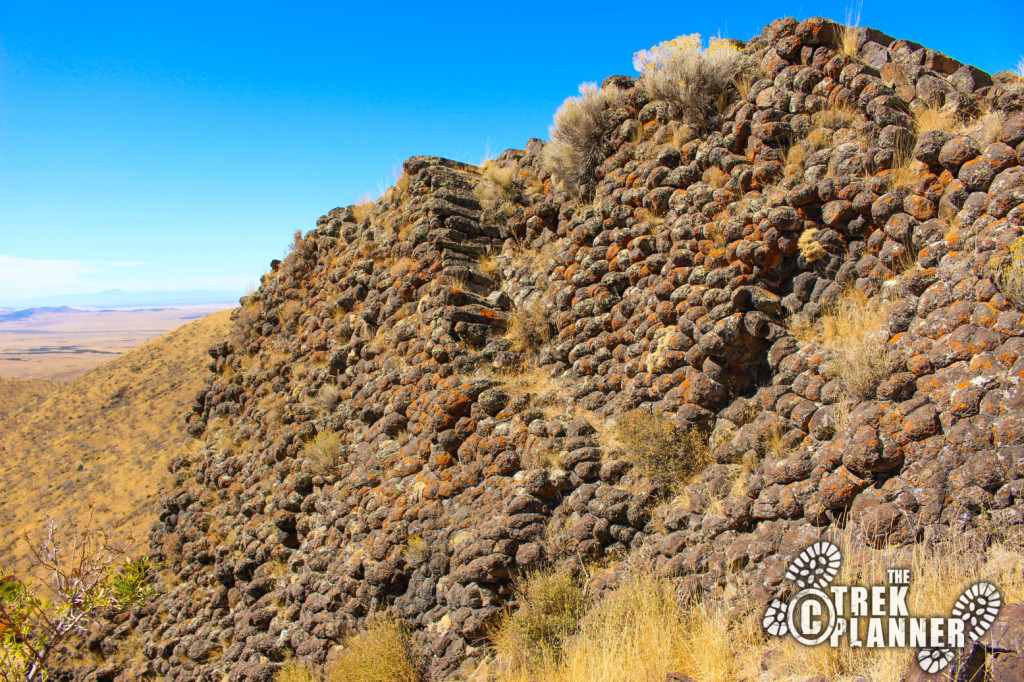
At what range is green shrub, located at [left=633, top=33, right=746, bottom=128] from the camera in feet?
21.1

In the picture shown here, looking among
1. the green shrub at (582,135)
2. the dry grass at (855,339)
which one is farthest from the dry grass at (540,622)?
the green shrub at (582,135)

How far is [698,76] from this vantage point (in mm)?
6551

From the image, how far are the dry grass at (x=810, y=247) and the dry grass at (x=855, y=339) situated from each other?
1.48ft

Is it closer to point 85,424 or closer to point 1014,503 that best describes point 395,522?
point 1014,503

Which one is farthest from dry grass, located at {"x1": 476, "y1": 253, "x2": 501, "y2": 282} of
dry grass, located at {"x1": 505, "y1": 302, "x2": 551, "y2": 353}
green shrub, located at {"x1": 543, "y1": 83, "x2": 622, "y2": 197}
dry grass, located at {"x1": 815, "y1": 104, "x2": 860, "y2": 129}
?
dry grass, located at {"x1": 815, "y1": 104, "x2": 860, "y2": 129}

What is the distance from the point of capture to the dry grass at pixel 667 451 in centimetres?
545

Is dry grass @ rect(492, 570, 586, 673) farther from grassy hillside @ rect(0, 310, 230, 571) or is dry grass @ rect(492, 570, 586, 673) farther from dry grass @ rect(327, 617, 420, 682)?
grassy hillside @ rect(0, 310, 230, 571)

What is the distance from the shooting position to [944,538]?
3516 millimetres

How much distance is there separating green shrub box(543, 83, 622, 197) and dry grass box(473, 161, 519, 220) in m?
1.10

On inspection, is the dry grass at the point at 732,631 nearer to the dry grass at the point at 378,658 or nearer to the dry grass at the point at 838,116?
the dry grass at the point at 378,658

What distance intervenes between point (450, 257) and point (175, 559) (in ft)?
23.0

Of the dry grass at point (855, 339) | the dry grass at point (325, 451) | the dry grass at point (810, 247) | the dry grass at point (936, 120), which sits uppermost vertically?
the dry grass at point (936, 120)

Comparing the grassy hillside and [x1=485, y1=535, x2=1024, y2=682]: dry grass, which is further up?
[x1=485, y1=535, x2=1024, y2=682]: dry grass

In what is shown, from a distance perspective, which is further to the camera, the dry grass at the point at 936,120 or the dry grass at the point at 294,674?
the dry grass at the point at 294,674
